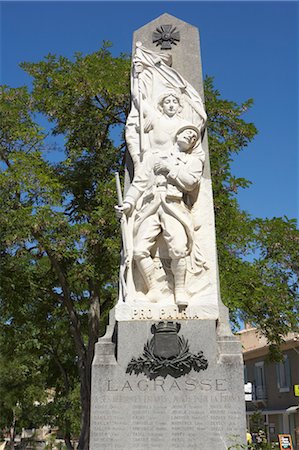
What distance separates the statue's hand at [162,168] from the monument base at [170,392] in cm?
200

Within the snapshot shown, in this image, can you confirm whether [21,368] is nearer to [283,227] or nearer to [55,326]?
[55,326]

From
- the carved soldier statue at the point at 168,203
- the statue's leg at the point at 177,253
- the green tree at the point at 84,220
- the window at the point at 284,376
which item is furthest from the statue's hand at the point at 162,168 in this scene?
the window at the point at 284,376

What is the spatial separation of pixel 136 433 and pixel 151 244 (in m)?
2.26

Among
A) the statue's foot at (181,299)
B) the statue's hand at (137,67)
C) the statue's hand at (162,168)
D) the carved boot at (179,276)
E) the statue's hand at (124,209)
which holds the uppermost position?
the statue's hand at (137,67)

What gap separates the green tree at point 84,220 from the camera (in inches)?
579

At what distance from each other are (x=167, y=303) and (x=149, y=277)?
0.39 m

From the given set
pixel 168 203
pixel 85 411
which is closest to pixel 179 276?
pixel 168 203

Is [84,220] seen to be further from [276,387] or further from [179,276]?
[276,387]

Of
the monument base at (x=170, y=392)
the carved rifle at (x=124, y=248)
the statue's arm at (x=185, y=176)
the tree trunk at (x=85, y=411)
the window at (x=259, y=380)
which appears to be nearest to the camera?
the monument base at (x=170, y=392)

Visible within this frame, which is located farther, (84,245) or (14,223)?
(84,245)

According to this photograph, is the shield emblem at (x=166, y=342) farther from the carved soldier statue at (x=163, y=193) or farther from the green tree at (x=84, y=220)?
the green tree at (x=84, y=220)

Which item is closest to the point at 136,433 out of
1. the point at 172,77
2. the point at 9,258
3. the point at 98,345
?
the point at 98,345

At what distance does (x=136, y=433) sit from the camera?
6328mm

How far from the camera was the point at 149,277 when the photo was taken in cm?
706
